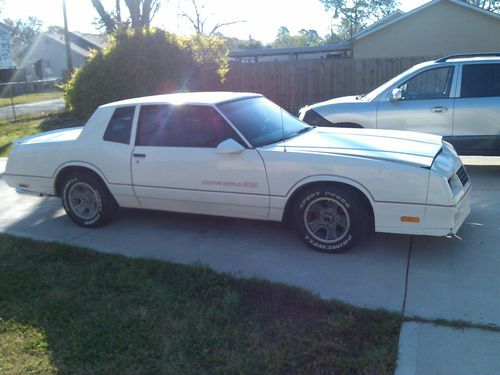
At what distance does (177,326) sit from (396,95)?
5.77m

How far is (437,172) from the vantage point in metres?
4.64

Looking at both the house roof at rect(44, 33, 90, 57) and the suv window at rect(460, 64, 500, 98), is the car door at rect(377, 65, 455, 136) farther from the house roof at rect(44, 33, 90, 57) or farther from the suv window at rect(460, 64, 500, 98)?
the house roof at rect(44, 33, 90, 57)

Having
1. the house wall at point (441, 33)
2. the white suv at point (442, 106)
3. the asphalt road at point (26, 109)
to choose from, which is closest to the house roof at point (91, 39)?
the asphalt road at point (26, 109)

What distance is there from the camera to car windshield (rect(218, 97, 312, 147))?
5.50 m

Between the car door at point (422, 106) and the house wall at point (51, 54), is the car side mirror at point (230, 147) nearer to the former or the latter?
the car door at point (422, 106)

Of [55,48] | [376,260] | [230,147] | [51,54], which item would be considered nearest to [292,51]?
[230,147]

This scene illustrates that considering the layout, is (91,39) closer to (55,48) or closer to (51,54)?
(55,48)

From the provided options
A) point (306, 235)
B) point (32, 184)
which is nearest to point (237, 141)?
point (306, 235)

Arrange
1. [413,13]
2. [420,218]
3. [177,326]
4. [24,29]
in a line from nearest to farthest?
[177,326], [420,218], [413,13], [24,29]

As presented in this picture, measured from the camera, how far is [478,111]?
7.83 metres

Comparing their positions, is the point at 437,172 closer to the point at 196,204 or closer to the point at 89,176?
the point at 196,204

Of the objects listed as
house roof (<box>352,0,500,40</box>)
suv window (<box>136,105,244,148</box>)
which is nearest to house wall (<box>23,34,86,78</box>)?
house roof (<box>352,0,500,40</box>)

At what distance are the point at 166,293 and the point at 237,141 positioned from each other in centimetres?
180

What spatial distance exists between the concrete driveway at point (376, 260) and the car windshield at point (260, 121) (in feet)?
3.61
